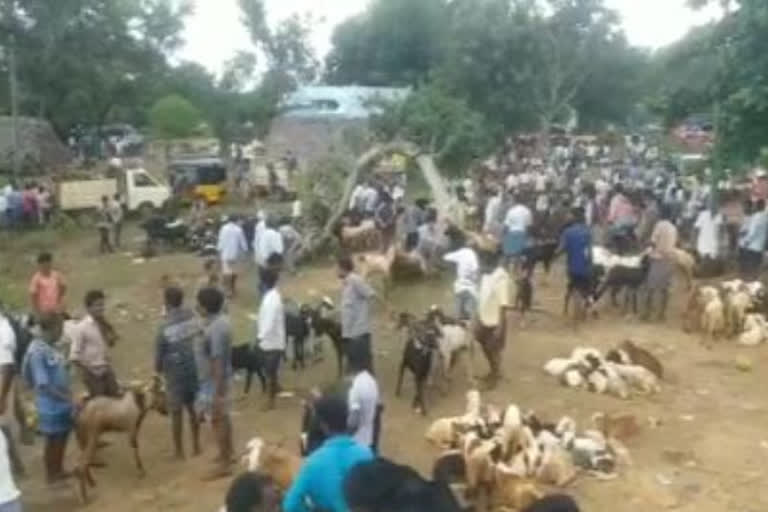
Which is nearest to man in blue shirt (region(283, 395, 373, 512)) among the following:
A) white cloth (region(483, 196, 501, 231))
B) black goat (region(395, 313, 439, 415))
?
black goat (region(395, 313, 439, 415))

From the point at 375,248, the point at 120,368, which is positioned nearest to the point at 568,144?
the point at 375,248

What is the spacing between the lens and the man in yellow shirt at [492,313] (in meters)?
11.9

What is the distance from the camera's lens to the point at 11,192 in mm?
26844

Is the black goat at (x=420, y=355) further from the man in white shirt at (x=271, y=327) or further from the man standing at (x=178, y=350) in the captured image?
the man standing at (x=178, y=350)

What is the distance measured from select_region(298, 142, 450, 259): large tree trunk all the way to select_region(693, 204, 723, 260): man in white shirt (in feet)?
13.6

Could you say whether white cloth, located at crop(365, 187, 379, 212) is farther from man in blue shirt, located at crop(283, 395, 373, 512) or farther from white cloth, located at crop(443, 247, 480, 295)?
man in blue shirt, located at crop(283, 395, 373, 512)

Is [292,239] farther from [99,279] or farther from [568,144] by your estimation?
[568,144]

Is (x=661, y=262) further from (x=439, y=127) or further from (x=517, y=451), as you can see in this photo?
(x=439, y=127)

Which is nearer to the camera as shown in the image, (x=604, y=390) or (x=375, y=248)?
(x=604, y=390)

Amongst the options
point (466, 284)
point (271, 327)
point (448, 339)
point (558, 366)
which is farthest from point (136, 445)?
point (558, 366)

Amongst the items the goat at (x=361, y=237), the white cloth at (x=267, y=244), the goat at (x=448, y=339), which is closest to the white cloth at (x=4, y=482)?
the goat at (x=448, y=339)

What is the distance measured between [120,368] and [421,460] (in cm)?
497

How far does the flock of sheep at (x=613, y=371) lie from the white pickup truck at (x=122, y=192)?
17510 mm

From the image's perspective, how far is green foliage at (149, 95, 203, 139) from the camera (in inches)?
1378
